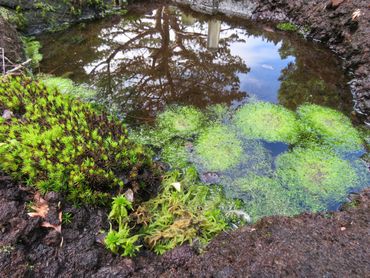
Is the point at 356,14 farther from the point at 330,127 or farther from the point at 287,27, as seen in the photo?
the point at 330,127

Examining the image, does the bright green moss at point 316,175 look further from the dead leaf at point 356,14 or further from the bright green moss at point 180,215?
the dead leaf at point 356,14

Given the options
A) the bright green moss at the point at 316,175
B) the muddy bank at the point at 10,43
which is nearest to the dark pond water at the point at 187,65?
the muddy bank at the point at 10,43

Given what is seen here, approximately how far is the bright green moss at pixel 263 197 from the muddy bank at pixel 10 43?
418 cm

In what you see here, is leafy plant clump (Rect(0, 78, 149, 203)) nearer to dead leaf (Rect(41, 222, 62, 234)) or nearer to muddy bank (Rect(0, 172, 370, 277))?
muddy bank (Rect(0, 172, 370, 277))

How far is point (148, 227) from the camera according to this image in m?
2.80

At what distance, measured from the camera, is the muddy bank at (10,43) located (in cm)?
500

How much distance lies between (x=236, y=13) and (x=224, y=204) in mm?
6100

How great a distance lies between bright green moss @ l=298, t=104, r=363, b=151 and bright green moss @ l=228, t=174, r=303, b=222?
3.92 feet

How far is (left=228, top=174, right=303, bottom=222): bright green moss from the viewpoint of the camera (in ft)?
10.4

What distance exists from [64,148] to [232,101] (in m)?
2.84

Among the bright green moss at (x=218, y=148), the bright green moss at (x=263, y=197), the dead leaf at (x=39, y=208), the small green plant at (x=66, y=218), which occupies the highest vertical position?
the dead leaf at (x=39, y=208)

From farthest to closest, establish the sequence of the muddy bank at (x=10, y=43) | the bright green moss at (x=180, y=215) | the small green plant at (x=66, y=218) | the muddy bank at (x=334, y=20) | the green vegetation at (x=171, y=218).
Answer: the muddy bank at (x=334, y=20) → the muddy bank at (x=10, y=43) → the bright green moss at (x=180, y=215) → the green vegetation at (x=171, y=218) → the small green plant at (x=66, y=218)

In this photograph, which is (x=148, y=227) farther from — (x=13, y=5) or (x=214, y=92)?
(x=13, y=5)

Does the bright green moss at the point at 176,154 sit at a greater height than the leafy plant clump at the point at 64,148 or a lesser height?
lesser
